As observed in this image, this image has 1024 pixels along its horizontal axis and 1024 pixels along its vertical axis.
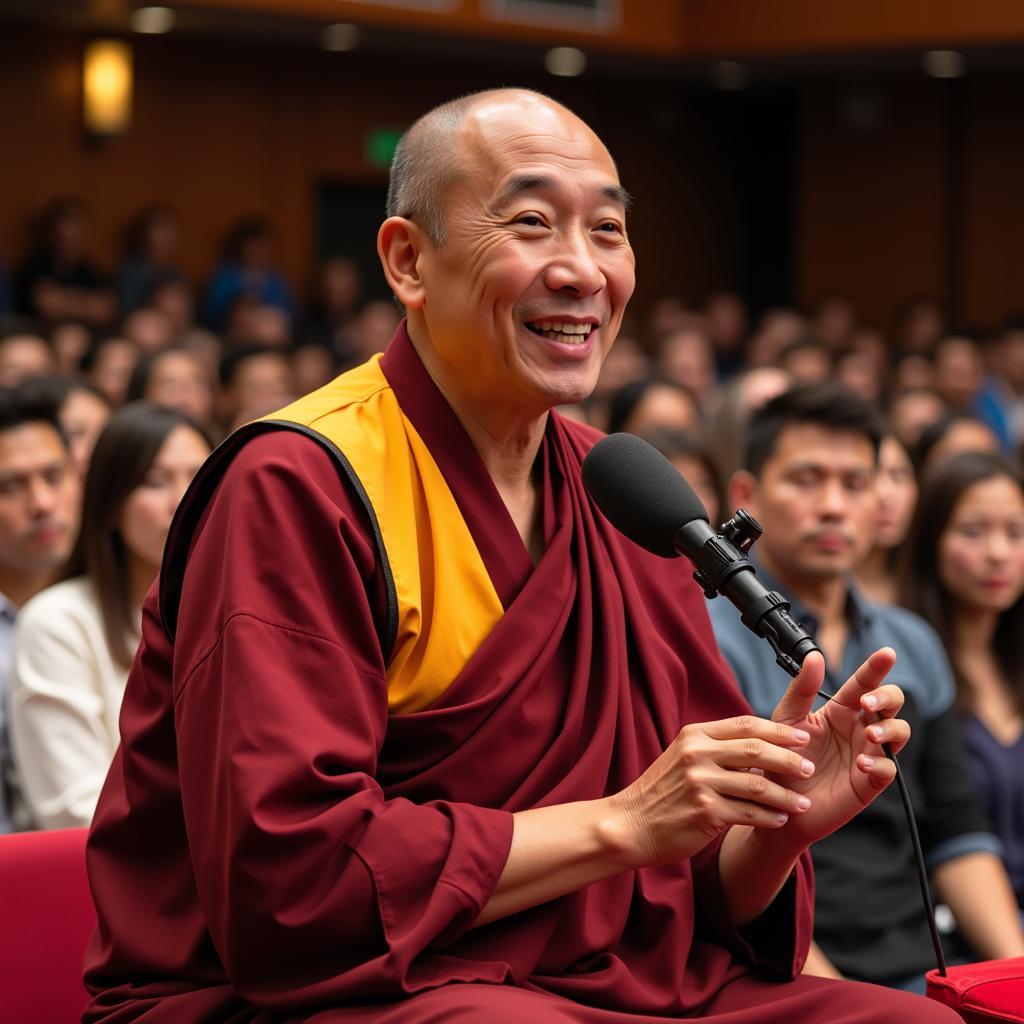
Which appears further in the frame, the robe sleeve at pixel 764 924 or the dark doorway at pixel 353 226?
the dark doorway at pixel 353 226

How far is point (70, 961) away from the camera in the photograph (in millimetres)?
2074

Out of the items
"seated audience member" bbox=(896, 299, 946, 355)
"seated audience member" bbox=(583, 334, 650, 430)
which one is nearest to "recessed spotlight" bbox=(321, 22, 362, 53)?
"seated audience member" bbox=(583, 334, 650, 430)

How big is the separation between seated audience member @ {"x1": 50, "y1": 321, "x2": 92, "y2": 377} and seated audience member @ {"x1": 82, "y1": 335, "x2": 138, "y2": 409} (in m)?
0.29

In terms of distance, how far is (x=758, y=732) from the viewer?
5.54 ft

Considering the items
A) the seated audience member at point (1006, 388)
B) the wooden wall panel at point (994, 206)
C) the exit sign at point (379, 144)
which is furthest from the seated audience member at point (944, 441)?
the wooden wall panel at point (994, 206)

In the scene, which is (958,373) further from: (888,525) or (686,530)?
(686,530)

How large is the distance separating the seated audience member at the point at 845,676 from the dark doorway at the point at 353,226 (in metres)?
8.23

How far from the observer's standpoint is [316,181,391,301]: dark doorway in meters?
11.1

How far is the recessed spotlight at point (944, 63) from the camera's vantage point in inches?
404

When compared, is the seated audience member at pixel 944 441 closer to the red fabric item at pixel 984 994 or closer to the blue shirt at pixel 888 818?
the blue shirt at pixel 888 818

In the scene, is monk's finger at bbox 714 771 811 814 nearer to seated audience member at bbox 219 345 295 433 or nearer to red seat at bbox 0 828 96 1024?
red seat at bbox 0 828 96 1024

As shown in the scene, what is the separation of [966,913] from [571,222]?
1529 mm

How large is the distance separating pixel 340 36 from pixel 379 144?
142 centimetres

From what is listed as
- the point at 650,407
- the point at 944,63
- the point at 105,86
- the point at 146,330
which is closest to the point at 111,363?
the point at 146,330
